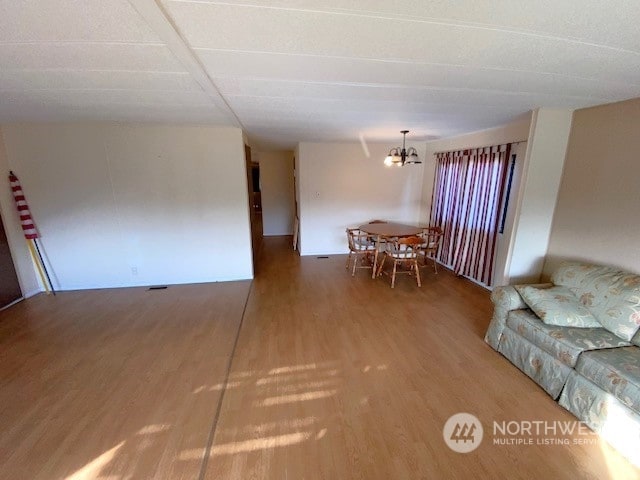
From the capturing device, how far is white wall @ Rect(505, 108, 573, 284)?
99.3 inches

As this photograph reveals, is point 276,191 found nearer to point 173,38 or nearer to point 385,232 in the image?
point 385,232

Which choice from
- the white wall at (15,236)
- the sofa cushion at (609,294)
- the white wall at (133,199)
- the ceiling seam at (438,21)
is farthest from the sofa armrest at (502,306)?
the white wall at (15,236)

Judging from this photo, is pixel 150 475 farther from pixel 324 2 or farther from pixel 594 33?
pixel 594 33

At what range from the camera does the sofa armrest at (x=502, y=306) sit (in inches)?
88.1

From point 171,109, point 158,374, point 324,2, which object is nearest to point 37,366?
point 158,374

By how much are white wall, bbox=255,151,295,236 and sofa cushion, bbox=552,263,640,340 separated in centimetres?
619

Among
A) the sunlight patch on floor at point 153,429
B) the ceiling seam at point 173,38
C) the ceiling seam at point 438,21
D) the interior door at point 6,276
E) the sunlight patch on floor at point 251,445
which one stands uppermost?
the ceiling seam at point 173,38

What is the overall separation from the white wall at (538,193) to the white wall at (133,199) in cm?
338

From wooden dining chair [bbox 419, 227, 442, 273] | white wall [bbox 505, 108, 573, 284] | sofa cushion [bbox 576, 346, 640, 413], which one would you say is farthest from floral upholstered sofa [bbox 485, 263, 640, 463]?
wooden dining chair [bbox 419, 227, 442, 273]

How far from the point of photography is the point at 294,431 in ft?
5.35

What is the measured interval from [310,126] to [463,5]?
99.8 inches

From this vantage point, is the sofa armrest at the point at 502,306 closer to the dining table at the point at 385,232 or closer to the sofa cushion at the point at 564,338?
the sofa cushion at the point at 564,338

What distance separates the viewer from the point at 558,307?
79.2 inches

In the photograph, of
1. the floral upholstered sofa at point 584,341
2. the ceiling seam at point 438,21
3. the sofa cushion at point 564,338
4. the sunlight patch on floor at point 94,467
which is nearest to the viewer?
the ceiling seam at point 438,21
